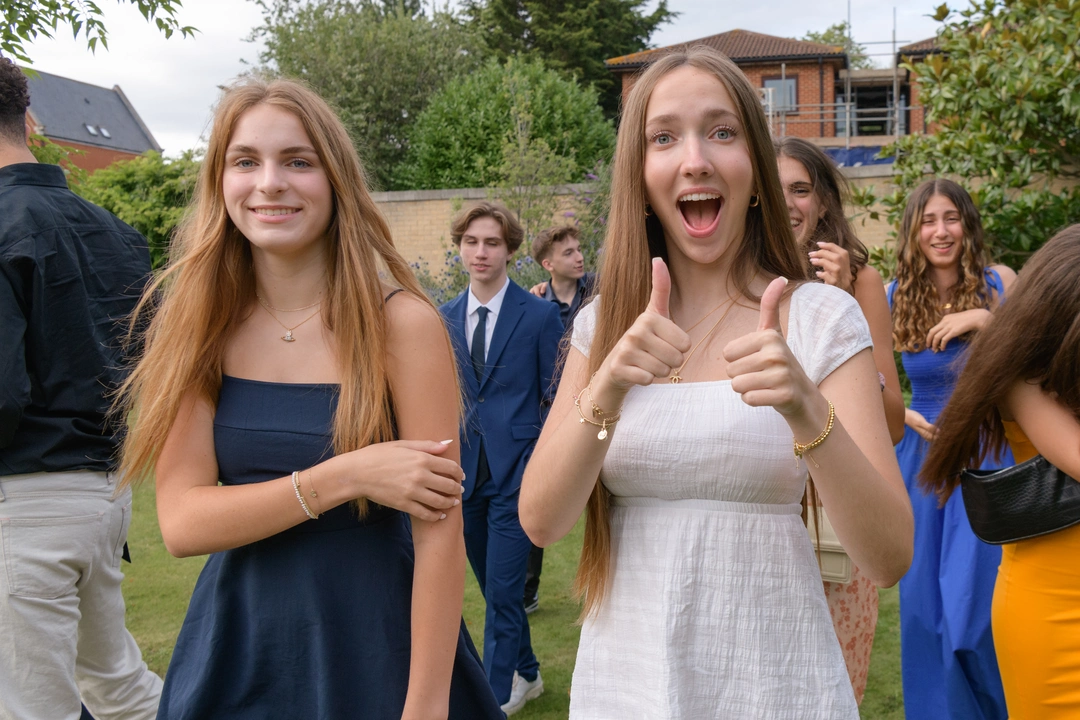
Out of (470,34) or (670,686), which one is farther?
(470,34)

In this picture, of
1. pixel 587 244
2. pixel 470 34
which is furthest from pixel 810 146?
pixel 470 34

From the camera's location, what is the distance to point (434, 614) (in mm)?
2025

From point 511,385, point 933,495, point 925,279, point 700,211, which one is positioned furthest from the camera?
point 511,385

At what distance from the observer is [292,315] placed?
7.37 ft

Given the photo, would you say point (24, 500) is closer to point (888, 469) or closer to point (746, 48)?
point (888, 469)

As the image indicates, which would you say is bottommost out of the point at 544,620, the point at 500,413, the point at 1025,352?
the point at 544,620

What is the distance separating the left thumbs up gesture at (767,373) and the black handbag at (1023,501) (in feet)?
4.93

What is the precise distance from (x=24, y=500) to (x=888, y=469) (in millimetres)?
2892

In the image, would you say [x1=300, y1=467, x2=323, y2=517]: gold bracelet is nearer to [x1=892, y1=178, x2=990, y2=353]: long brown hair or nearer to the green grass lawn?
the green grass lawn

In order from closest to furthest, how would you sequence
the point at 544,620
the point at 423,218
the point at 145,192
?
the point at 544,620
the point at 423,218
the point at 145,192

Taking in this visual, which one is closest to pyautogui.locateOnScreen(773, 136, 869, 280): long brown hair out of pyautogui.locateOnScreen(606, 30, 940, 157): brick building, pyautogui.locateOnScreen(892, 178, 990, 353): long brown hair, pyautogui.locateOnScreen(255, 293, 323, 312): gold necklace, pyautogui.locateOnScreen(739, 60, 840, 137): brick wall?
pyautogui.locateOnScreen(892, 178, 990, 353): long brown hair

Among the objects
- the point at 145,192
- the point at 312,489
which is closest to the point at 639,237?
the point at 312,489

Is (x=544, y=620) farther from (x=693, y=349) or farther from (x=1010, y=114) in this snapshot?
(x=1010, y=114)

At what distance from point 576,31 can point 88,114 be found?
130ft
